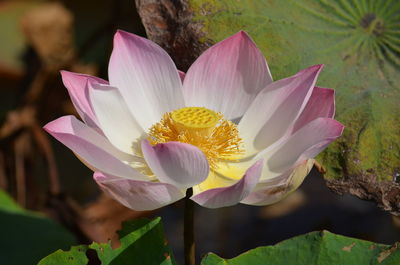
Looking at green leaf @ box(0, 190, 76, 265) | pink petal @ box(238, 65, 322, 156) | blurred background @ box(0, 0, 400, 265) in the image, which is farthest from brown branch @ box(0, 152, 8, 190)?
pink petal @ box(238, 65, 322, 156)

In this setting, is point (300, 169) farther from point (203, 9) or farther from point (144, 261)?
point (203, 9)

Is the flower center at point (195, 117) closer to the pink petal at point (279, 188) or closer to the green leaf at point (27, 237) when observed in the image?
the pink petal at point (279, 188)

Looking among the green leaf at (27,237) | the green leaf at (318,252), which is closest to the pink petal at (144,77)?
the green leaf at (318,252)

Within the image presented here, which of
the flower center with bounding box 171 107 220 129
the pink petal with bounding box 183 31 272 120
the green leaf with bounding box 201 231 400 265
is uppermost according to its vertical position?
the pink petal with bounding box 183 31 272 120

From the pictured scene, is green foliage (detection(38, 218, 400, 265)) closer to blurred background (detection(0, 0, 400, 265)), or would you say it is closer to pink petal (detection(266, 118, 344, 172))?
pink petal (detection(266, 118, 344, 172))

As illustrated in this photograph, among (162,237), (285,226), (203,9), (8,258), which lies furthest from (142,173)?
(285,226)

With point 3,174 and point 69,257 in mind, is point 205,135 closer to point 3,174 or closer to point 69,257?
point 69,257
